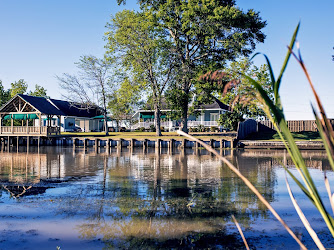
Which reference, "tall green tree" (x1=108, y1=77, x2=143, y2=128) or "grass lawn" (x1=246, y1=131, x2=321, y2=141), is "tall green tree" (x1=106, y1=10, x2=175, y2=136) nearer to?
"tall green tree" (x1=108, y1=77, x2=143, y2=128)

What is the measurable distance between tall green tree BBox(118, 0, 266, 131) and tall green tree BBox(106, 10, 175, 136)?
3.93ft

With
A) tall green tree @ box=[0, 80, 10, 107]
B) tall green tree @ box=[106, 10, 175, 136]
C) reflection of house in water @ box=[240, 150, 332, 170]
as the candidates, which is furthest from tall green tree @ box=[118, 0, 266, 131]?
tall green tree @ box=[0, 80, 10, 107]

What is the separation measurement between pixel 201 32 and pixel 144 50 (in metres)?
8.60

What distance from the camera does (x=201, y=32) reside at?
35.8 meters

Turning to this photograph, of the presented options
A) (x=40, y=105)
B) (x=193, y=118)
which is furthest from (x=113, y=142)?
(x=193, y=118)

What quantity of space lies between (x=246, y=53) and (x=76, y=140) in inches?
831

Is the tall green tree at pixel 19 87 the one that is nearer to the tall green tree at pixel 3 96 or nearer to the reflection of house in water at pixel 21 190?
the tall green tree at pixel 3 96

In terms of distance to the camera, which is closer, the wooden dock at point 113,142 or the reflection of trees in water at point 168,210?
the reflection of trees in water at point 168,210

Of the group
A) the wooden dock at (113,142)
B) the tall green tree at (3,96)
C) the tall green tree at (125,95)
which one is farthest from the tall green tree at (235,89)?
the tall green tree at (3,96)

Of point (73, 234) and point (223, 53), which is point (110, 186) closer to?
point (73, 234)

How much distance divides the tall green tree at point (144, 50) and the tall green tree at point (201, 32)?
120 centimetres

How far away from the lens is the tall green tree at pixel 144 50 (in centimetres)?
4047

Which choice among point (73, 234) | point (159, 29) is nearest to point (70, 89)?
point (159, 29)

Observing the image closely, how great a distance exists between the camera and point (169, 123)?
2261 inches
